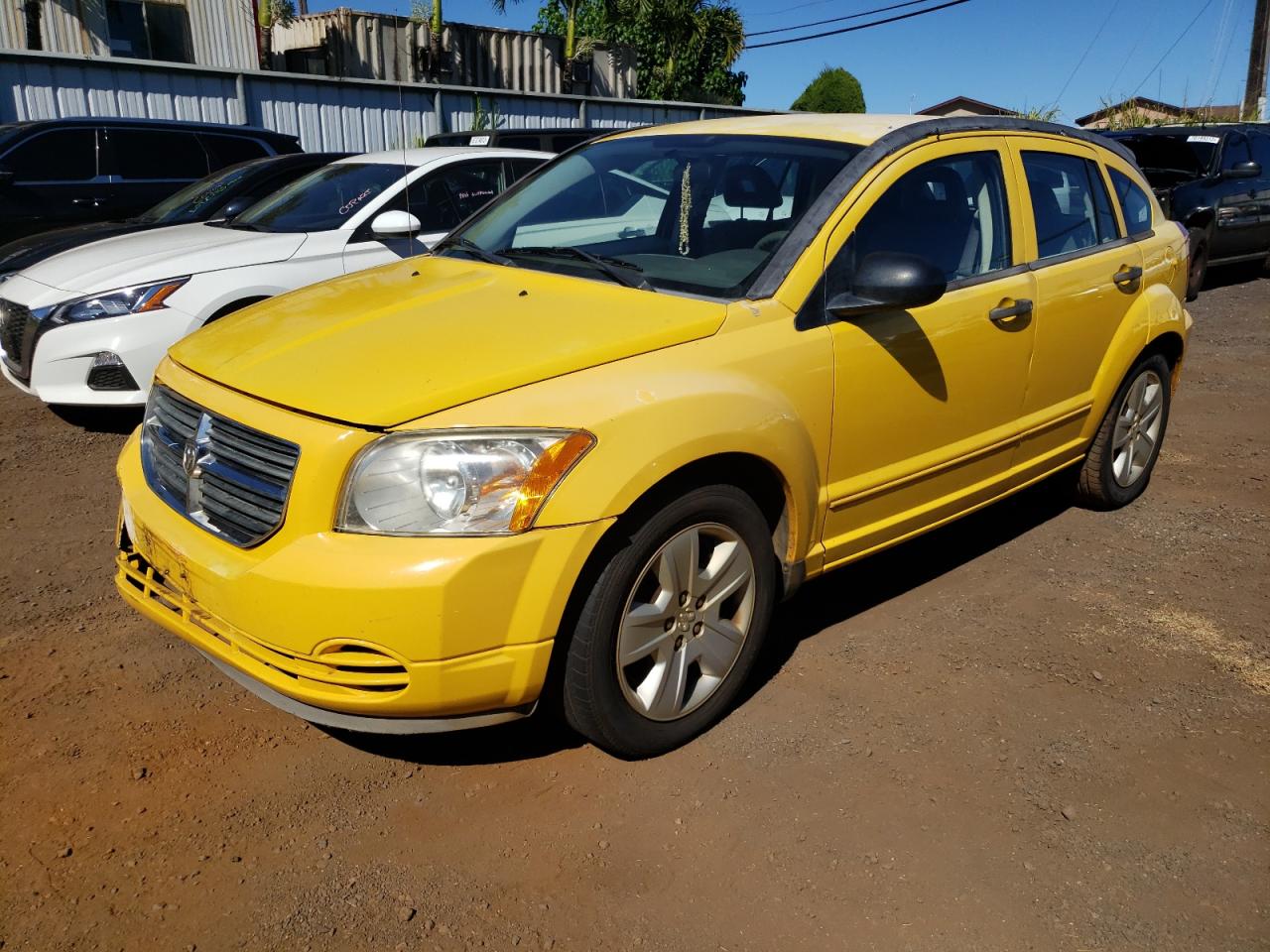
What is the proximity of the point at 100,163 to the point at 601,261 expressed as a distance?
26.9ft

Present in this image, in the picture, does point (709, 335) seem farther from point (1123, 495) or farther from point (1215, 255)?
point (1215, 255)

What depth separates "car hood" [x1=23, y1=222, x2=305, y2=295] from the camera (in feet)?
19.5

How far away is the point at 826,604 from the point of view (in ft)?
13.6

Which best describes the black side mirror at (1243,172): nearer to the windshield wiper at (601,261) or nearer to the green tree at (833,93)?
the windshield wiper at (601,261)

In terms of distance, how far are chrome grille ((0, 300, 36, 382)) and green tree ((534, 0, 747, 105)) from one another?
903 inches

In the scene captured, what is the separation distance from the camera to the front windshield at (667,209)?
344 cm

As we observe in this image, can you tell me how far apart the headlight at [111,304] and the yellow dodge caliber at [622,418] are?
2.49 metres

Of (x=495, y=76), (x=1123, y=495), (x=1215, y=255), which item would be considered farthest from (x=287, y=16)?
(x=1123, y=495)

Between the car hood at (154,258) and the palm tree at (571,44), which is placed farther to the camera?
the palm tree at (571,44)

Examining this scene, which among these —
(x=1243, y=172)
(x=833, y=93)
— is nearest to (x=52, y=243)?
(x=1243, y=172)

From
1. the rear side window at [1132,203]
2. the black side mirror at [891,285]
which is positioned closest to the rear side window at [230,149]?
the rear side window at [1132,203]

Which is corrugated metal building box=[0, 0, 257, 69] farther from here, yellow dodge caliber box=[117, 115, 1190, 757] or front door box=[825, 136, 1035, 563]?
front door box=[825, 136, 1035, 563]

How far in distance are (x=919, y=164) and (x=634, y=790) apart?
7.36 ft

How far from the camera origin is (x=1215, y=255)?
1157cm
